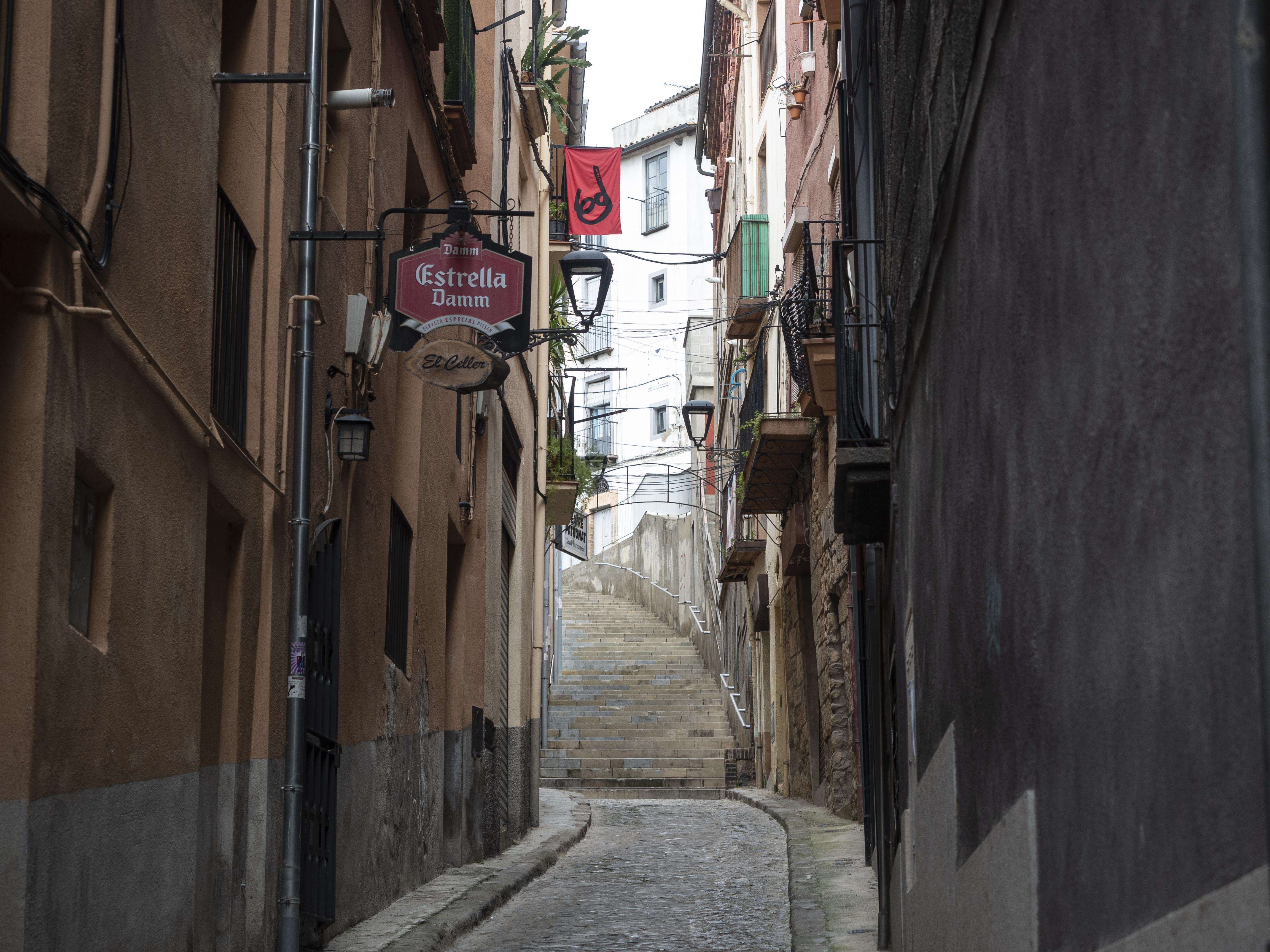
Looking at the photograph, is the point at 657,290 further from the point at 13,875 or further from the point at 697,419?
the point at 13,875

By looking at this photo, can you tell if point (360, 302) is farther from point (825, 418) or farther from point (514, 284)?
point (825, 418)

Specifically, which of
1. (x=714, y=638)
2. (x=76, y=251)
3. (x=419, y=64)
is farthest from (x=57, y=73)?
(x=714, y=638)

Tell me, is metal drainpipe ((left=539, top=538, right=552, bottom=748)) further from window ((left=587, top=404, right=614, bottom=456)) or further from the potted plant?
window ((left=587, top=404, right=614, bottom=456))

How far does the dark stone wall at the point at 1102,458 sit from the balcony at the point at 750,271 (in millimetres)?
15401

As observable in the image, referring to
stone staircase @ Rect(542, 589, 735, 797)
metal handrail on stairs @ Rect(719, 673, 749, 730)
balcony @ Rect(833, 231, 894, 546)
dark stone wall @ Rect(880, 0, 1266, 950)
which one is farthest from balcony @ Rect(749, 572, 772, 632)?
dark stone wall @ Rect(880, 0, 1266, 950)

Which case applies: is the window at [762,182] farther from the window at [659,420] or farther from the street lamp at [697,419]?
the window at [659,420]

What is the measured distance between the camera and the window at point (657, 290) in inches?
2094

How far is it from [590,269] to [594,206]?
6.61 m

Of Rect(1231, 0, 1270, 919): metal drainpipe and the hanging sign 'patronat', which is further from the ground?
the hanging sign 'patronat'

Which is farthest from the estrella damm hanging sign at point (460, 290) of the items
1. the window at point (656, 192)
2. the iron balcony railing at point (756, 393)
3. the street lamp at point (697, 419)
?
the window at point (656, 192)

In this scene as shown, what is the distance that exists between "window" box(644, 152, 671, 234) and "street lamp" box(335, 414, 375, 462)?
4466cm

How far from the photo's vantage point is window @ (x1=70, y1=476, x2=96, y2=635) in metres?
4.78

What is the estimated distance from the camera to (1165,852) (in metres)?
2.16

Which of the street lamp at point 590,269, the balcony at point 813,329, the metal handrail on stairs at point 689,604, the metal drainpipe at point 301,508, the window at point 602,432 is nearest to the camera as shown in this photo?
the metal drainpipe at point 301,508
